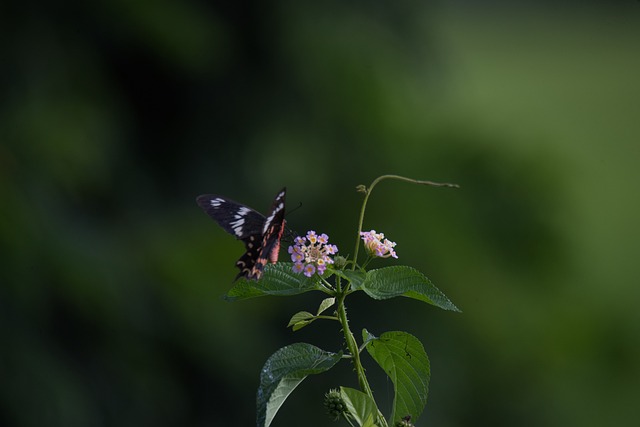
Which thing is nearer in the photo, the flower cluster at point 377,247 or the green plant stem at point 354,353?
the green plant stem at point 354,353

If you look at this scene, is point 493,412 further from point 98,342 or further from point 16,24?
point 16,24

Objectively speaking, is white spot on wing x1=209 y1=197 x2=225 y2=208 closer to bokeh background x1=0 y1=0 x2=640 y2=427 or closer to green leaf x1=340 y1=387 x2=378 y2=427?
green leaf x1=340 y1=387 x2=378 y2=427

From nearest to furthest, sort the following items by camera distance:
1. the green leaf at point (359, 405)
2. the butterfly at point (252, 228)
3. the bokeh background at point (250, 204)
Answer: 1. the green leaf at point (359, 405)
2. the butterfly at point (252, 228)
3. the bokeh background at point (250, 204)

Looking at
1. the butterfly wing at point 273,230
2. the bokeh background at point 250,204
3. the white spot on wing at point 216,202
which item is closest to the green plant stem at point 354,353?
the butterfly wing at point 273,230

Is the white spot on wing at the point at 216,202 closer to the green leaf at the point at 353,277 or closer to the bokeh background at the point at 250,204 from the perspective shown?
the green leaf at the point at 353,277

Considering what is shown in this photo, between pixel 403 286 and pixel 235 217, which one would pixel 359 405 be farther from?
pixel 235 217

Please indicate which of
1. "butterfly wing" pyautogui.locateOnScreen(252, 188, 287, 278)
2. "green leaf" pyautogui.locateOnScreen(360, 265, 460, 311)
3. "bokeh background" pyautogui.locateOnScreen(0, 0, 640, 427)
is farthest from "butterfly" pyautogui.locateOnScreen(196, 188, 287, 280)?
"bokeh background" pyautogui.locateOnScreen(0, 0, 640, 427)

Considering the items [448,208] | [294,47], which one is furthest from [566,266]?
[294,47]
